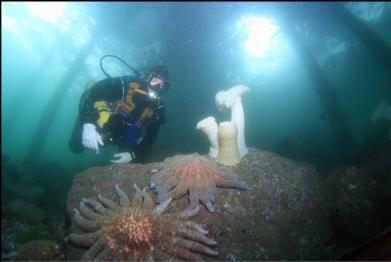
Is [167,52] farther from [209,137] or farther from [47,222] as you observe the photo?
[209,137]

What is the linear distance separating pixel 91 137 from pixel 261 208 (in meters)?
→ 3.76

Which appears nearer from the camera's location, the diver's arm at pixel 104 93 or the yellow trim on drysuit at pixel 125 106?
the yellow trim on drysuit at pixel 125 106

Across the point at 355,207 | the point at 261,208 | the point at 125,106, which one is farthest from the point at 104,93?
the point at 355,207

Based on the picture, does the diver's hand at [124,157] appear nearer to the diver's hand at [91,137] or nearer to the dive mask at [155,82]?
the diver's hand at [91,137]

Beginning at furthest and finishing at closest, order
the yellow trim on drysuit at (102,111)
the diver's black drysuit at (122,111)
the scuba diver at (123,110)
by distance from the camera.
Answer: the diver's black drysuit at (122,111)
the scuba diver at (123,110)
the yellow trim on drysuit at (102,111)

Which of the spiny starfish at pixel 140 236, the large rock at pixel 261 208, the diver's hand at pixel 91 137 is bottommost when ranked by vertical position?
the spiny starfish at pixel 140 236

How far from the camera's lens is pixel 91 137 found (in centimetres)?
597

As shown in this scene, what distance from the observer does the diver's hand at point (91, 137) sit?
5.95 m

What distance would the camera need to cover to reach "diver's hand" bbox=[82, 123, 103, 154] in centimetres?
595

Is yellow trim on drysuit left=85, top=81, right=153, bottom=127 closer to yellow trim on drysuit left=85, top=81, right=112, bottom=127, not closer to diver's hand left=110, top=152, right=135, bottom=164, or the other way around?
yellow trim on drysuit left=85, top=81, right=112, bottom=127

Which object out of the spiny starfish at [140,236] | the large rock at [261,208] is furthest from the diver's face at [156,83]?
the spiny starfish at [140,236]

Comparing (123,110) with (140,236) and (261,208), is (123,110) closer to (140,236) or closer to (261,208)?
(140,236)

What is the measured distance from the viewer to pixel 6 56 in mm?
41719

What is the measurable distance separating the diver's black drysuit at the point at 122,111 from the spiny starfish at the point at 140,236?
2.86m
